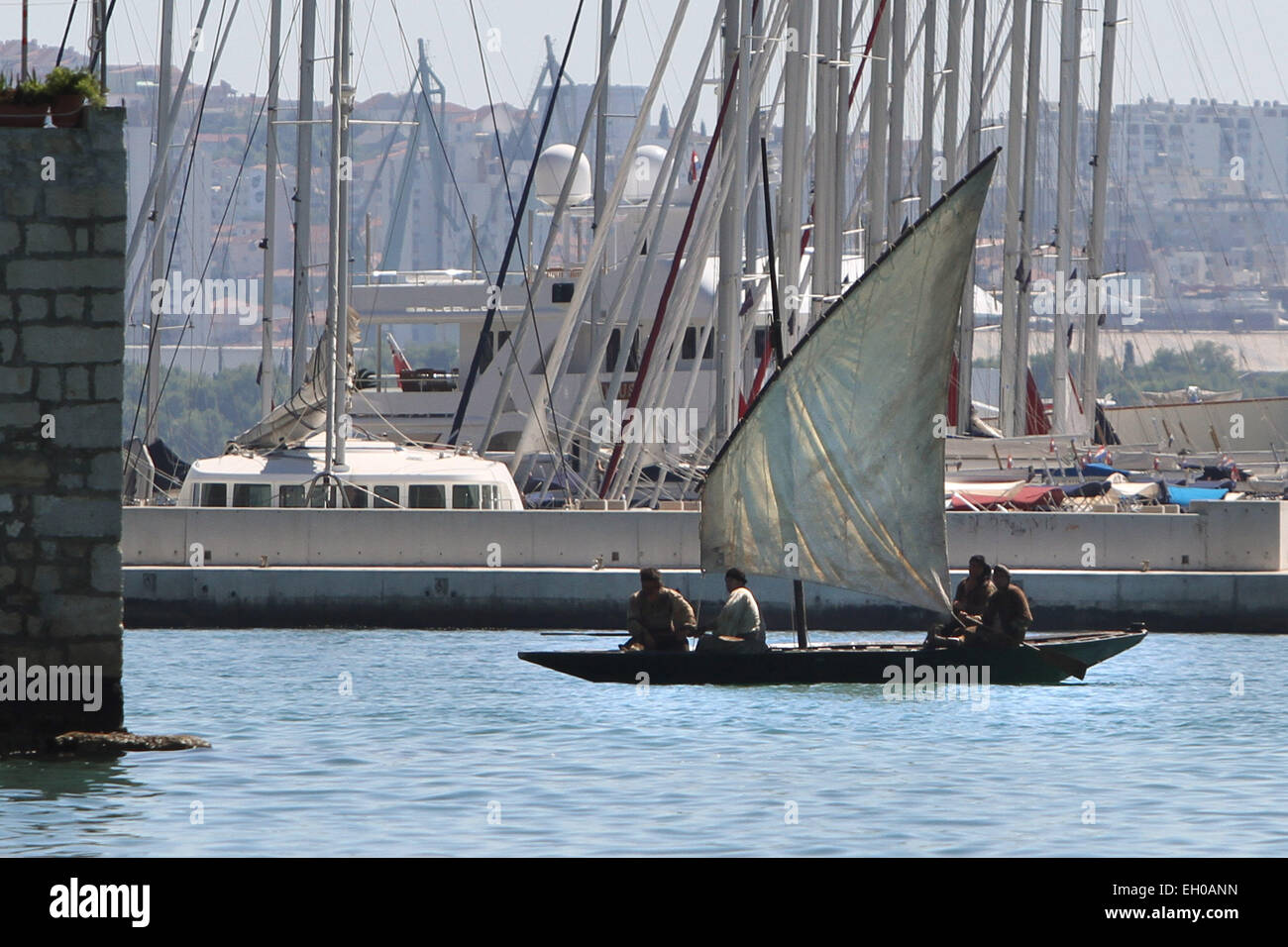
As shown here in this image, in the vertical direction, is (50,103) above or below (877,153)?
below

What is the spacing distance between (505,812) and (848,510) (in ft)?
29.1

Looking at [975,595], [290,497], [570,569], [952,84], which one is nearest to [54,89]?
[975,595]

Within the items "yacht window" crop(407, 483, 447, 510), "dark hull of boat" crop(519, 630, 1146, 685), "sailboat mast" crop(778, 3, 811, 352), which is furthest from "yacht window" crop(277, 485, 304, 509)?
"dark hull of boat" crop(519, 630, 1146, 685)

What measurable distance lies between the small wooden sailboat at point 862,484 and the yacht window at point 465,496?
8.52 m

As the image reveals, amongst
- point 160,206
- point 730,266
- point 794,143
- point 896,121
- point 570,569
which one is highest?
point 896,121

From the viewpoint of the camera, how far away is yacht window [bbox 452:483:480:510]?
3234 cm

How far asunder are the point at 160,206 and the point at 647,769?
22.4 m

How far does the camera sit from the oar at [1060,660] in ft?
77.8

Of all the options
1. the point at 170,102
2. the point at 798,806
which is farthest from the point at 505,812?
the point at 170,102

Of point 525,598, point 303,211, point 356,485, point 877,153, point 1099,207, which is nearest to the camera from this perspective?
point 525,598

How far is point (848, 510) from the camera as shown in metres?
24.2

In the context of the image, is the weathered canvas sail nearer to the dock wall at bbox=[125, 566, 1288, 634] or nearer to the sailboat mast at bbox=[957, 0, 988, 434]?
the dock wall at bbox=[125, 566, 1288, 634]

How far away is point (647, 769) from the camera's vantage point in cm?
1847

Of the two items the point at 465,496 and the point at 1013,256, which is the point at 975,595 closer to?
the point at 465,496
